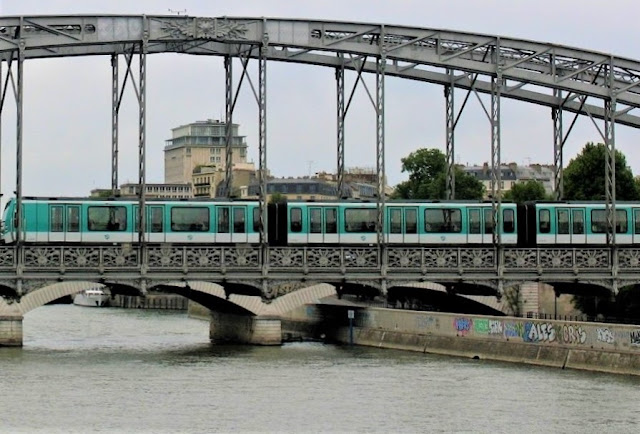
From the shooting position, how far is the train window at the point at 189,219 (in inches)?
2987

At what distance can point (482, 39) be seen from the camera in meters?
73.4

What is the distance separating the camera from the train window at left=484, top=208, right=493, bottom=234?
78562 millimetres

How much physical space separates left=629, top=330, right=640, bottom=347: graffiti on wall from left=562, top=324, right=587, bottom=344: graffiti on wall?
289 centimetres

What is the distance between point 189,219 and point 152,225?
1.61 m

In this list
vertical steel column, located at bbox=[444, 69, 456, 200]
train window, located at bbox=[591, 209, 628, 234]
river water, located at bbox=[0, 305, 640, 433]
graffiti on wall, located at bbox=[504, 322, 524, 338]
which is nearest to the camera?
river water, located at bbox=[0, 305, 640, 433]

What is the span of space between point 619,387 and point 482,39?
19.1m

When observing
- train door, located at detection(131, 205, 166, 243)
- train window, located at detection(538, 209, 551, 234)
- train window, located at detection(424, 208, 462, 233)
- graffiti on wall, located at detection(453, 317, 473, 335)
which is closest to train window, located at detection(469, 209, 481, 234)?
train window, located at detection(424, 208, 462, 233)

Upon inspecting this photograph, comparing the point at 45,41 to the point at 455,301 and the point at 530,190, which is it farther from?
the point at 530,190

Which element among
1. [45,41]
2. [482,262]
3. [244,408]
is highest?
[45,41]

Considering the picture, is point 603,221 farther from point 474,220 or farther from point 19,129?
point 19,129

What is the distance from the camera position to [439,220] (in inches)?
3086

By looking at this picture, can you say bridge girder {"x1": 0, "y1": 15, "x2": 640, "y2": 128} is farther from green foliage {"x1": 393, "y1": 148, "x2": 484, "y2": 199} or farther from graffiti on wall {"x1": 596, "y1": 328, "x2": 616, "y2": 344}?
green foliage {"x1": 393, "y1": 148, "x2": 484, "y2": 199}

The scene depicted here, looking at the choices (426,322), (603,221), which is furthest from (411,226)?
(603,221)

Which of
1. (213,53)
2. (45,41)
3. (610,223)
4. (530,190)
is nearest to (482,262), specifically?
(610,223)
